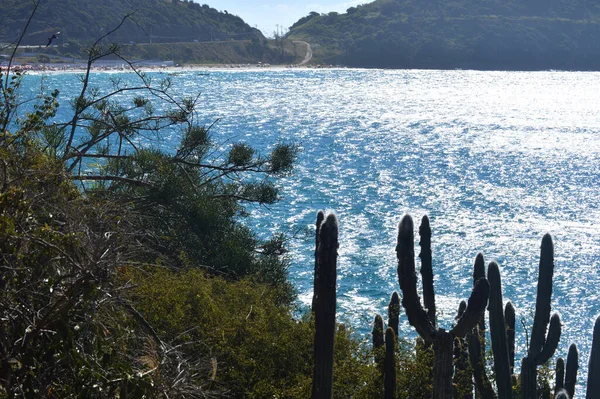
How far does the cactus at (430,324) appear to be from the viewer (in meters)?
6.91

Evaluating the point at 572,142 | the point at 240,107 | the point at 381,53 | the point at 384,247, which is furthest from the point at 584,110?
the point at 381,53

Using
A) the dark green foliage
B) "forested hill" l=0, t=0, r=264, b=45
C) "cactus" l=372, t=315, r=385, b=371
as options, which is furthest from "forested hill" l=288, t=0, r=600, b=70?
"cactus" l=372, t=315, r=385, b=371

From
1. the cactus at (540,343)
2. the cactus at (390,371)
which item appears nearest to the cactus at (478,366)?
the cactus at (540,343)

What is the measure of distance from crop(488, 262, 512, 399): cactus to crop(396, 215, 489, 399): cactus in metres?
2.25

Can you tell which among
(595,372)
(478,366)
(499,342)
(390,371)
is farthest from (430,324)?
(595,372)

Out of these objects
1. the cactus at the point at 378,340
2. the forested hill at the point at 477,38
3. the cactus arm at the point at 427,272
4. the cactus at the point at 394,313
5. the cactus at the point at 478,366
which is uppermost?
the forested hill at the point at 477,38

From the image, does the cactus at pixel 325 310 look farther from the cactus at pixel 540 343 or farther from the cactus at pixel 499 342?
the cactus at pixel 540 343

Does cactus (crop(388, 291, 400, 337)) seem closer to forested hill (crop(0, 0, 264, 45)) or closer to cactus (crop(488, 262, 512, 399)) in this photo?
cactus (crop(488, 262, 512, 399))

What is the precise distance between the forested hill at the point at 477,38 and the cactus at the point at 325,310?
143m

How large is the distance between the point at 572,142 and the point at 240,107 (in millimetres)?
36291

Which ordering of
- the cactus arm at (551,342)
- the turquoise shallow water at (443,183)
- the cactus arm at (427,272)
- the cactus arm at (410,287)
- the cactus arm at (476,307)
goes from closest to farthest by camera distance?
1. the cactus arm at (476,307)
2. the cactus arm at (410,287)
3. the cactus arm at (427,272)
4. the cactus arm at (551,342)
5. the turquoise shallow water at (443,183)

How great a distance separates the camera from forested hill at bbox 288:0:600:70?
14168 cm

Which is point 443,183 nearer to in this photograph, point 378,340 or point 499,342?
point 499,342

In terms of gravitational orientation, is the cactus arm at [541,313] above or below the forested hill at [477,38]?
below
